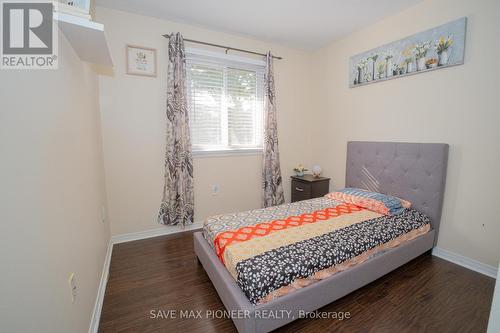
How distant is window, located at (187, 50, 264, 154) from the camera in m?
3.00

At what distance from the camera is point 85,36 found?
1263 mm

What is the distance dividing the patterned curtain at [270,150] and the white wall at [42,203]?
2.44m

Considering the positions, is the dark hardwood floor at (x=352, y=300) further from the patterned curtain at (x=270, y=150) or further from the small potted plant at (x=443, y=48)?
the small potted plant at (x=443, y=48)

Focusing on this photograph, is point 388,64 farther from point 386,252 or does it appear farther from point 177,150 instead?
point 177,150

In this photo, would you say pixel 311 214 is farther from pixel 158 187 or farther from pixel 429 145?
pixel 158 187

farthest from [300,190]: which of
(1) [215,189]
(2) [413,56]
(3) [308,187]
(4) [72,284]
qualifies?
(4) [72,284]

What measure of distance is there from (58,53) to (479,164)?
10.9ft

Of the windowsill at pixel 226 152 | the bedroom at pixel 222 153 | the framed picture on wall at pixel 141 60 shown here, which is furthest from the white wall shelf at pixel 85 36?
the windowsill at pixel 226 152

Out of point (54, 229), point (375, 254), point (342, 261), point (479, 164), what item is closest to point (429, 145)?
point (479, 164)

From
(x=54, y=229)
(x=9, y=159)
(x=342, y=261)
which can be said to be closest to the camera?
(x=9, y=159)

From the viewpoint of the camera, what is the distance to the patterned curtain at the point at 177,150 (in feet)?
8.89

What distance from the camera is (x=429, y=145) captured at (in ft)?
7.54

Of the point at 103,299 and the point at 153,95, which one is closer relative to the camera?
the point at 103,299

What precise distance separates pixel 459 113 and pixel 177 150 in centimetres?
309
